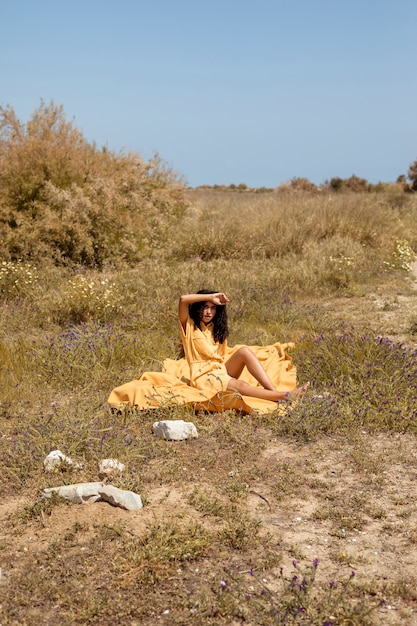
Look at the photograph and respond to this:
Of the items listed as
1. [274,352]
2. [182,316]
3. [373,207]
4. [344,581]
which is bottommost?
[344,581]

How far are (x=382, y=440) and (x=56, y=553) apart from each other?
7.89 feet

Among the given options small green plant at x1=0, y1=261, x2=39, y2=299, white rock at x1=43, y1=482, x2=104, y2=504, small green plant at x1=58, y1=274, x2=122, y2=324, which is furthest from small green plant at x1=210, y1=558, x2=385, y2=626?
small green plant at x1=0, y1=261, x2=39, y2=299

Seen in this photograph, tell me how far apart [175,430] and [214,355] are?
114cm

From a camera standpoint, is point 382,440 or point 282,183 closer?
point 382,440

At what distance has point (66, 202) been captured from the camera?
990 centimetres

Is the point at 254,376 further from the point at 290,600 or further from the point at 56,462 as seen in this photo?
the point at 290,600

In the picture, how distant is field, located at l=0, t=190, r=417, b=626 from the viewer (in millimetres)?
2863

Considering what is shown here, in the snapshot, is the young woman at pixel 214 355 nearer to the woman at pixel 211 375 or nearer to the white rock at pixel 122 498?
the woman at pixel 211 375

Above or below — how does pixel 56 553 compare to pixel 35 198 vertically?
below

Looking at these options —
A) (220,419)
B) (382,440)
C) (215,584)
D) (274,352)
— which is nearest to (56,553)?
(215,584)

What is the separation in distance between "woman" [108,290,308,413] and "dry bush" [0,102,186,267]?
4.84 metres

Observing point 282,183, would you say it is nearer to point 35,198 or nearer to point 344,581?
point 35,198

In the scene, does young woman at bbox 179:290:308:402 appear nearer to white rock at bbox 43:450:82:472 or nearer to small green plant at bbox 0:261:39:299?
white rock at bbox 43:450:82:472

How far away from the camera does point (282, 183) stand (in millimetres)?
26156
